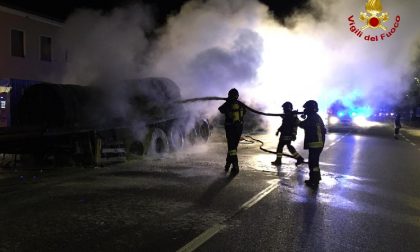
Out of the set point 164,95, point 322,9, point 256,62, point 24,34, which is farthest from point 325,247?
point 24,34

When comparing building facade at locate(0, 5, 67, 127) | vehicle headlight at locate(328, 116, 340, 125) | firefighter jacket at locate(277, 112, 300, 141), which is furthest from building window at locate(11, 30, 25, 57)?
vehicle headlight at locate(328, 116, 340, 125)

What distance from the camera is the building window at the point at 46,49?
22.0 m

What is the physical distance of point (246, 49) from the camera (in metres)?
16.0

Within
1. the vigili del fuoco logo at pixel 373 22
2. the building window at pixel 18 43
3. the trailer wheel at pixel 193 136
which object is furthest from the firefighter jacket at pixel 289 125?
the building window at pixel 18 43

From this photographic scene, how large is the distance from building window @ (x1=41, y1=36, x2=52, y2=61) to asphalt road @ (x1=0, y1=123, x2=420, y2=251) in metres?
13.2

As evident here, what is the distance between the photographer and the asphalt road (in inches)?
197

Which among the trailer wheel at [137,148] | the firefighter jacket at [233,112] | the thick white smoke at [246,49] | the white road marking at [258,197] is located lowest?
the white road marking at [258,197]

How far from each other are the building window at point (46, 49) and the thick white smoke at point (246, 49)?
8.65 meters

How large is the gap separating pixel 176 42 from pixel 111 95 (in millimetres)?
3747

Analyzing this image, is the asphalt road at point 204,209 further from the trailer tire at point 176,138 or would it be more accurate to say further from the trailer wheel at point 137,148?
the trailer tire at point 176,138

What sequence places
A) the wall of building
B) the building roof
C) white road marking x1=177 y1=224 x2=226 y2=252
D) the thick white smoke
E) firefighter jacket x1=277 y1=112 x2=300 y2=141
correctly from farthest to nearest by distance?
the wall of building < the building roof < the thick white smoke < firefighter jacket x1=277 y1=112 x2=300 y2=141 < white road marking x1=177 y1=224 x2=226 y2=252

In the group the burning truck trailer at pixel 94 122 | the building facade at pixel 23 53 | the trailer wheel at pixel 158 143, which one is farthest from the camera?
the building facade at pixel 23 53

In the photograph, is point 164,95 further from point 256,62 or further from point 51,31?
point 51,31

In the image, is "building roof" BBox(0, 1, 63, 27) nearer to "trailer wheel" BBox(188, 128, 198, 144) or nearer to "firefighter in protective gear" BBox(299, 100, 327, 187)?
"trailer wheel" BBox(188, 128, 198, 144)
